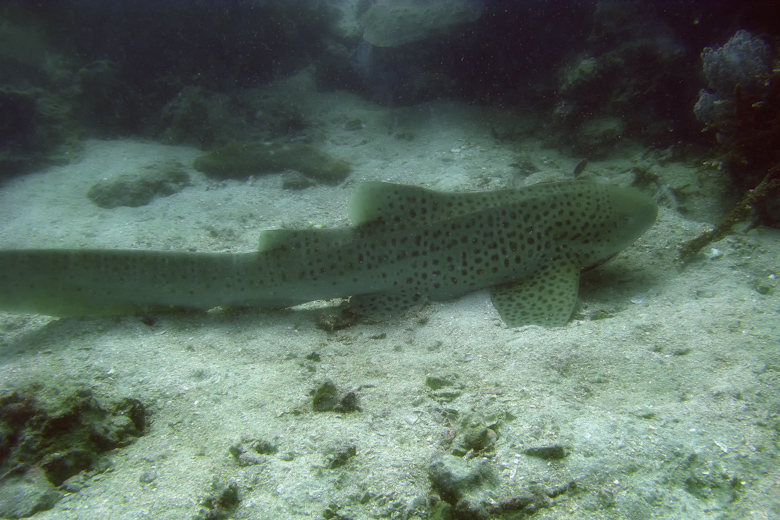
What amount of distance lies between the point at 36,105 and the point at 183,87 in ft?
11.8

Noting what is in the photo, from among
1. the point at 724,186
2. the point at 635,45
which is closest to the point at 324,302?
the point at 724,186

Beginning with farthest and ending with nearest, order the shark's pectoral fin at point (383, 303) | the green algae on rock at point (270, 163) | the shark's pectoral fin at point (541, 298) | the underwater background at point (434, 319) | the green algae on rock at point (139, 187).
→ the green algae on rock at point (270, 163), the green algae on rock at point (139, 187), the shark's pectoral fin at point (383, 303), the shark's pectoral fin at point (541, 298), the underwater background at point (434, 319)

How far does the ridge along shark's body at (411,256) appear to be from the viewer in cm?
430

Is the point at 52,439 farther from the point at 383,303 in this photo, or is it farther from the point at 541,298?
the point at 541,298

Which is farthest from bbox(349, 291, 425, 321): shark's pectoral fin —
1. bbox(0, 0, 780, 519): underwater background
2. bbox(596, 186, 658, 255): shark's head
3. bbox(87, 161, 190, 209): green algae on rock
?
bbox(87, 161, 190, 209): green algae on rock

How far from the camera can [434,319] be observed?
14.0 feet

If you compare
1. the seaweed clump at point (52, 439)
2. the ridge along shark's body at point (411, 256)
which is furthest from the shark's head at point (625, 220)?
the seaweed clump at point (52, 439)

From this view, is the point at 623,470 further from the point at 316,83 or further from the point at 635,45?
the point at 316,83

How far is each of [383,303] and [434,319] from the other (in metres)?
0.64

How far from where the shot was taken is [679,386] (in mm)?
2635

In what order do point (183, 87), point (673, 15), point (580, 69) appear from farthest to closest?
point (183, 87) < point (580, 69) < point (673, 15)

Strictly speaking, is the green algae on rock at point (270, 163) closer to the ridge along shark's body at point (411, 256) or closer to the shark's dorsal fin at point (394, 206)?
the shark's dorsal fin at point (394, 206)

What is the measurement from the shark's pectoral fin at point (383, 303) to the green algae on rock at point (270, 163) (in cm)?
421

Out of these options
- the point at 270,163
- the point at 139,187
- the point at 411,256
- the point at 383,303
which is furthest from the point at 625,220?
the point at 139,187
